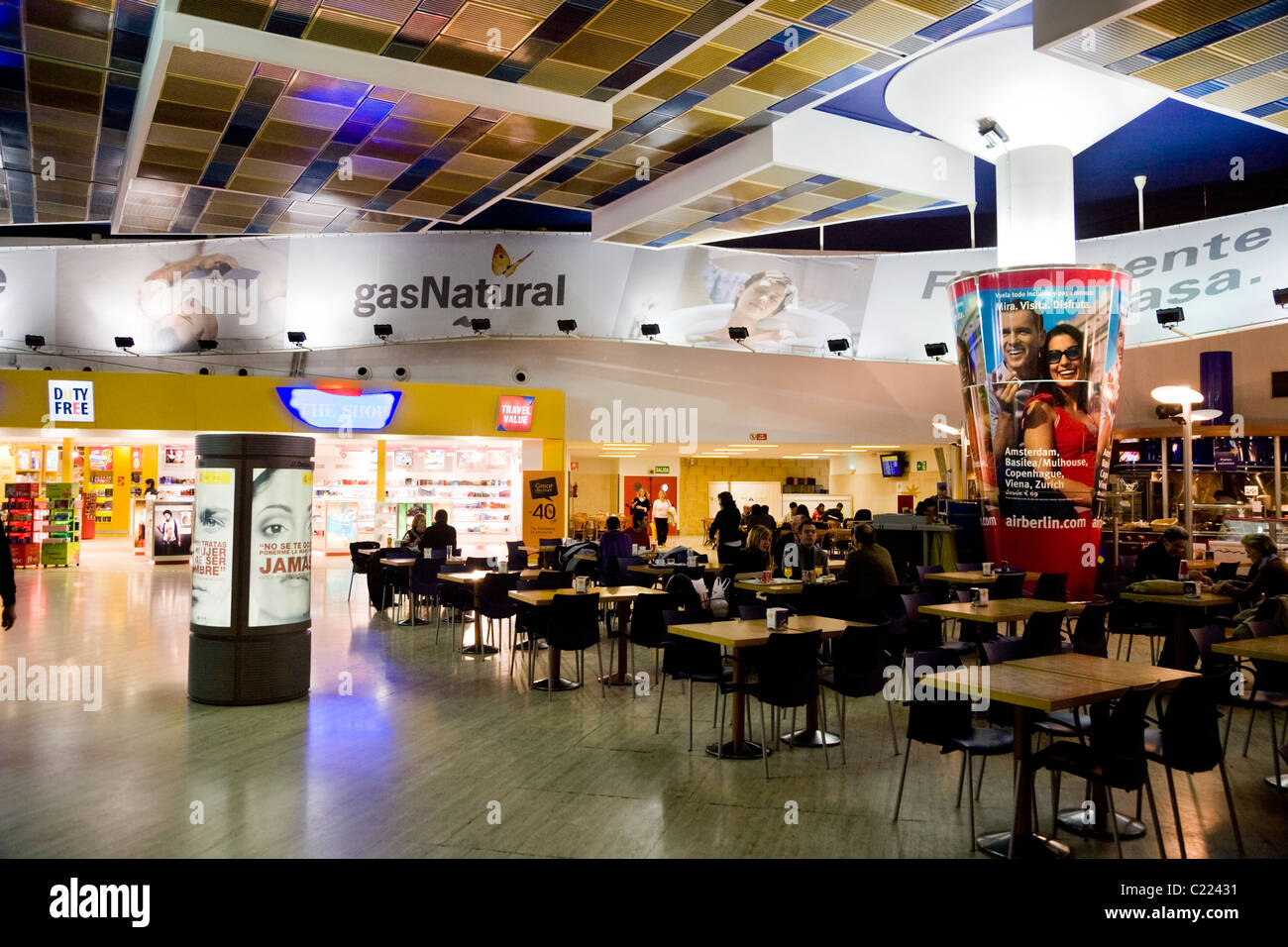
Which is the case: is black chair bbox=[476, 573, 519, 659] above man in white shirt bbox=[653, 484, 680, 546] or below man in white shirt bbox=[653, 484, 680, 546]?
below

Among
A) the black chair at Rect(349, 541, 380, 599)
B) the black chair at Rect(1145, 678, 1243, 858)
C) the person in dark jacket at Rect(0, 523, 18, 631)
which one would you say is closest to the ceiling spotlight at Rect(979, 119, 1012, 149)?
the black chair at Rect(1145, 678, 1243, 858)

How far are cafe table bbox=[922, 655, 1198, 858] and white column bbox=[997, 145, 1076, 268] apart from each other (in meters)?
7.15

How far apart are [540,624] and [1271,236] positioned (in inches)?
481

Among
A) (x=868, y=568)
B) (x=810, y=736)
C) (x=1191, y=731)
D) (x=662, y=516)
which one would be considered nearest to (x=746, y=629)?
(x=810, y=736)

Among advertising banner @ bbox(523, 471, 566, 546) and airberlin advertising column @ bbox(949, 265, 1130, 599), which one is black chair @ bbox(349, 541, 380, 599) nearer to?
advertising banner @ bbox(523, 471, 566, 546)

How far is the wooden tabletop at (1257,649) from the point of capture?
4.84 meters

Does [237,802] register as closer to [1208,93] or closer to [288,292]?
[1208,93]

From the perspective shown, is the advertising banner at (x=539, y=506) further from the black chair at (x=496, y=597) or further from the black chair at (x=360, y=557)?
the black chair at (x=496, y=597)

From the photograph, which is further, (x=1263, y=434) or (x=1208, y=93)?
(x=1263, y=434)

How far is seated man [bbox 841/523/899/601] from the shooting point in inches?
288

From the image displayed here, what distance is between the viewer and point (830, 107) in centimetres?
1187

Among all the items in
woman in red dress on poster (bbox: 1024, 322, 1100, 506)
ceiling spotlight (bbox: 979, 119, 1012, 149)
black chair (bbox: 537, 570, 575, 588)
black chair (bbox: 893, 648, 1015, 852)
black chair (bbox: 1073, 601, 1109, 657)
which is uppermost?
ceiling spotlight (bbox: 979, 119, 1012, 149)

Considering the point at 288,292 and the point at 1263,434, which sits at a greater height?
the point at 288,292
